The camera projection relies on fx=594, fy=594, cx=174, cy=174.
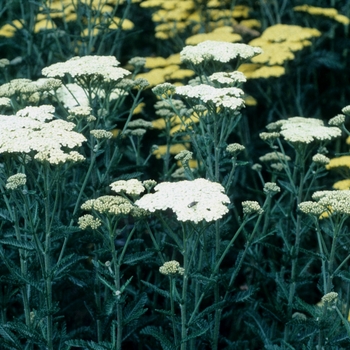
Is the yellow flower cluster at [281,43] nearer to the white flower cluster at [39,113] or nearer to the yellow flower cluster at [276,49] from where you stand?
the yellow flower cluster at [276,49]

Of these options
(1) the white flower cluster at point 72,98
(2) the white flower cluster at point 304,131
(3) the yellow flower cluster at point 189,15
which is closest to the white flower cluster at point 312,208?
(2) the white flower cluster at point 304,131

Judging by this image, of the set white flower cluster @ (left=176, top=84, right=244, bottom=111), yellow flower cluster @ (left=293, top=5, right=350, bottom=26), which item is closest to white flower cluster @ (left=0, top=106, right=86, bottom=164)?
white flower cluster @ (left=176, top=84, right=244, bottom=111)

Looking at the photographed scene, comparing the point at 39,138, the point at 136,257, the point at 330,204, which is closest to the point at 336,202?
the point at 330,204

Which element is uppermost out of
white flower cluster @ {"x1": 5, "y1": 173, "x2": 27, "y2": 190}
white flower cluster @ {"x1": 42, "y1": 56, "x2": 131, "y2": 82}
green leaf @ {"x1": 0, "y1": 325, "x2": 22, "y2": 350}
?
white flower cluster @ {"x1": 42, "y1": 56, "x2": 131, "y2": 82}

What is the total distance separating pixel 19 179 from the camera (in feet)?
11.5

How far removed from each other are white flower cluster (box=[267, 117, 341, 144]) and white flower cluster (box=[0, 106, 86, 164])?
1.61 meters

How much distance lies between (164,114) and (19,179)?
178cm

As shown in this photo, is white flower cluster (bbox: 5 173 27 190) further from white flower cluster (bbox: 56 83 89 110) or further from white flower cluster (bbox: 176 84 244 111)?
white flower cluster (bbox: 56 83 89 110)

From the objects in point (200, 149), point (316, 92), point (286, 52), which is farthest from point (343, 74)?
point (200, 149)

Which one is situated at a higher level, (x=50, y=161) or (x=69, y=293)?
(x=50, y=161)

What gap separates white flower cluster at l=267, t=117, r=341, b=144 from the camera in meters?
4.36

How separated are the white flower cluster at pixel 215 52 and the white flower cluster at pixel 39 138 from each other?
3.59 ft

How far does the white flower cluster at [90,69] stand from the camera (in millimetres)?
4270

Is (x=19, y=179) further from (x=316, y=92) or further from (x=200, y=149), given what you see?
(x=316, y=92)
